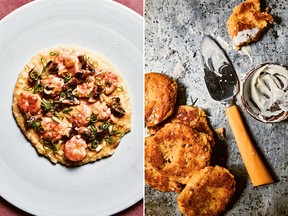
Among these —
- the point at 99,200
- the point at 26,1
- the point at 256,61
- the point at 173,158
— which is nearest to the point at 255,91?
the point at 256,61

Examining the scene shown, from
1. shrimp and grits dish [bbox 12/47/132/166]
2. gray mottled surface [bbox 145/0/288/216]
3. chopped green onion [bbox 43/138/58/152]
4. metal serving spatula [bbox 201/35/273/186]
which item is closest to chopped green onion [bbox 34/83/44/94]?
shrimp and grits dish [bbox 12/47/132/166]

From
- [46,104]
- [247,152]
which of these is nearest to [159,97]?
[247,152]

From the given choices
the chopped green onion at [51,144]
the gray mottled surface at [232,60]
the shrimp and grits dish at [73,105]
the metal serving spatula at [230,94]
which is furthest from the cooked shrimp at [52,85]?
the metal serving spatula at [230,94]

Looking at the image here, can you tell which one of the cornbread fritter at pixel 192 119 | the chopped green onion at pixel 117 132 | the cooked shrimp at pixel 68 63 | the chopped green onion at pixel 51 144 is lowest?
the chopped green onion at pixel 51 144

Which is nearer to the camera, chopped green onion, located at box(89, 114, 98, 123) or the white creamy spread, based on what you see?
the white creamy spread

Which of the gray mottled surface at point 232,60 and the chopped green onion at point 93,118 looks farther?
the chopped green onion at point 93,118

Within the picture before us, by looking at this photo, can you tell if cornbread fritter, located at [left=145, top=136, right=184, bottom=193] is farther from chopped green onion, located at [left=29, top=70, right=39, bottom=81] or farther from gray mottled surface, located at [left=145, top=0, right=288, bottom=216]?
chopped green onion, located at [left=29, top=70, right=39, bottom=81]

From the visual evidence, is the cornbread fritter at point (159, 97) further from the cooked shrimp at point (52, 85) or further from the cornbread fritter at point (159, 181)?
the cooked shrimp at point (52, 85)
